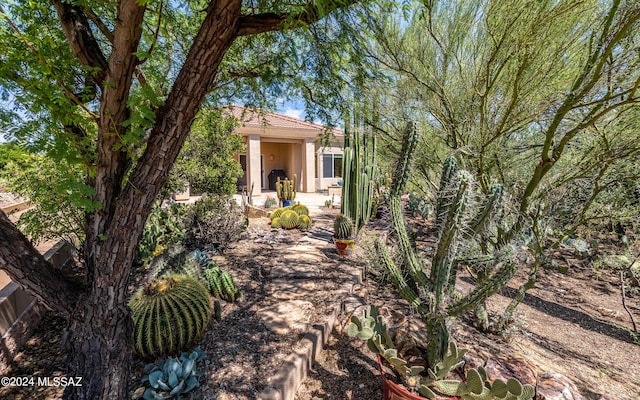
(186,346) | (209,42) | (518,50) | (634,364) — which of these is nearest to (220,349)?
(186,346)

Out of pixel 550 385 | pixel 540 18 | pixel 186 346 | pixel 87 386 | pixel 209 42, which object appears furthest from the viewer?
pixel 540 18

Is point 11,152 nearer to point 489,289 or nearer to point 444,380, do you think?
point 444,380

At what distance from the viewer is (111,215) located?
78.9 inches

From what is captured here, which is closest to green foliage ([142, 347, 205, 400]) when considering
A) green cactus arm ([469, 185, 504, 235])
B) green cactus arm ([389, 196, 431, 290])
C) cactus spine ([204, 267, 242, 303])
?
cactus spine ([204, 267, 242, 303])

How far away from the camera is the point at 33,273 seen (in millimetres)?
1888

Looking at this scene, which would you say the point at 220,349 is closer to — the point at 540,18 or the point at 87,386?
the point at 87,386

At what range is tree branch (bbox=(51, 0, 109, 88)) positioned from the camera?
1853 mm

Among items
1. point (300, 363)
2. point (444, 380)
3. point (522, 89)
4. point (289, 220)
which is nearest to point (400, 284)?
point (444, 380)

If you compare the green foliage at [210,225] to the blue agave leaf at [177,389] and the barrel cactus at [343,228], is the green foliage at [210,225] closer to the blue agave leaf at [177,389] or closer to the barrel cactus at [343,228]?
the barrel cactus at [343,228]

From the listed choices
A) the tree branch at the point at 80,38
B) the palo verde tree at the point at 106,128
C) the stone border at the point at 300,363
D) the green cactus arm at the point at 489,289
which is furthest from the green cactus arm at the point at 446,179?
the tree branch at the point at 80,38

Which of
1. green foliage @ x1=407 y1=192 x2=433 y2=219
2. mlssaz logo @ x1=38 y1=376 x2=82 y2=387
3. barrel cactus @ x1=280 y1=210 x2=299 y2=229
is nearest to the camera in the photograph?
mlssaz logo @ x1=38 y1=376 x2=82 y2=387

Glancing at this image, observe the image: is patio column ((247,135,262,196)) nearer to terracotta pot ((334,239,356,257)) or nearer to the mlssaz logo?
terracotta pot ((334,239,356,257))

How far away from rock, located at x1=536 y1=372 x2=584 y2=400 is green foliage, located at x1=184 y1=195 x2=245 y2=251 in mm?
5321

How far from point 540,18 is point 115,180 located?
173 inches
